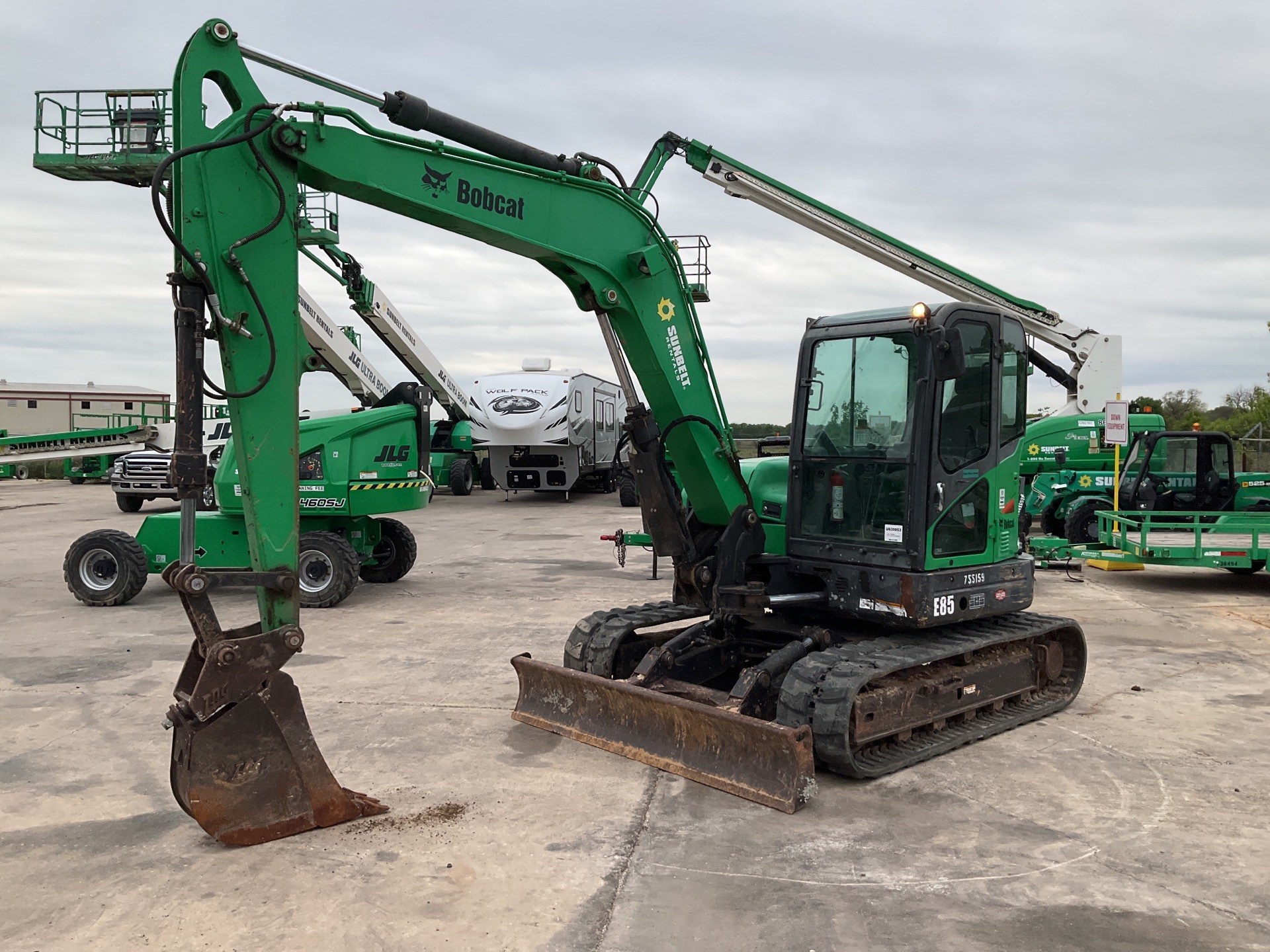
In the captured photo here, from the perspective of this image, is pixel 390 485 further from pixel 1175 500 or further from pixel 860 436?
pixel 1175 500

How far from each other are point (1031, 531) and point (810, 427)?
13.4 metres

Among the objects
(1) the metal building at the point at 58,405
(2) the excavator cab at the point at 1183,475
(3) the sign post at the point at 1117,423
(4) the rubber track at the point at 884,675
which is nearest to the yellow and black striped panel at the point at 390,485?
(4) the rubber track at the point at 884,675

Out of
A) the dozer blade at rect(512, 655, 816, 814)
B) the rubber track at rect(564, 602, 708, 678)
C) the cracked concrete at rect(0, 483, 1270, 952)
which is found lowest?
the cracked concrete at rect(0, 483, 1270, 952)

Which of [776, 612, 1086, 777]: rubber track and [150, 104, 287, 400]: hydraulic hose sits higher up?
[150, 104, 287, 400]: hydraulic hose

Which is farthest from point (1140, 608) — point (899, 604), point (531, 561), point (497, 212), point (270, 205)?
point (270, 205)

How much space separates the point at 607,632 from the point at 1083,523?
11160 millimetres

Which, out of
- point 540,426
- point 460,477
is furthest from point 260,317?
point 460,477

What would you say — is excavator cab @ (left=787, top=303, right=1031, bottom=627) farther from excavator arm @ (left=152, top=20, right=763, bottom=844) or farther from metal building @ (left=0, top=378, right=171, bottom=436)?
metal building @ (left=0, top=378, right=171, bottom=436)

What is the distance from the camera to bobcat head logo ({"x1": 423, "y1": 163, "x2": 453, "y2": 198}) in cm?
551

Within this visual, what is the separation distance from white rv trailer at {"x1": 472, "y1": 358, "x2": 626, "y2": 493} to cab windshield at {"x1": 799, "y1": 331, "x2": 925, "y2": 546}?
53.8ft

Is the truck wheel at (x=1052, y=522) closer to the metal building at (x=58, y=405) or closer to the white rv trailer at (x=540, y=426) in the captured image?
the white rv trailer at (x=540, y=426)

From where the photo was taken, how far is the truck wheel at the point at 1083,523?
15.7m

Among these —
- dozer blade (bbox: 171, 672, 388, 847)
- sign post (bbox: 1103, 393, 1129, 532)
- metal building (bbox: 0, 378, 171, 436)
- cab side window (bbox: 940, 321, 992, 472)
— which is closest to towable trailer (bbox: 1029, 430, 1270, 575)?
sign post (bbox: 1103, 393, 1129, 532)

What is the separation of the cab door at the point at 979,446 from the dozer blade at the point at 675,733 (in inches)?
65.8
